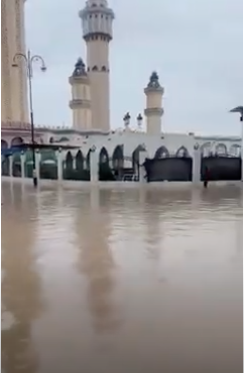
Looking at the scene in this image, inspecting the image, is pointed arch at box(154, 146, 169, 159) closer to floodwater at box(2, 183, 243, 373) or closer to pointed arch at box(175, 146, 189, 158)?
pointed arch at box(175, 146, 189, 158)

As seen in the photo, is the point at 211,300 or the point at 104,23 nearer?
the point at 211,300

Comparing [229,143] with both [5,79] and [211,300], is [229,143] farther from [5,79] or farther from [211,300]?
[211,300]

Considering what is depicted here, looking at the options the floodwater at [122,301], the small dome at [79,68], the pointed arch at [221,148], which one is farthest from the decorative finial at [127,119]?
the floodwater at [122,301]

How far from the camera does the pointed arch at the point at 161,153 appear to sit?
16242mm

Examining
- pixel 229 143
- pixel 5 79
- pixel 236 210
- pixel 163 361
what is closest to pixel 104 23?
pixel 5 79

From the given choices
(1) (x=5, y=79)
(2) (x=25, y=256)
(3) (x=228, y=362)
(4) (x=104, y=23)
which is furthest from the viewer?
(4) (x=104, y=23)

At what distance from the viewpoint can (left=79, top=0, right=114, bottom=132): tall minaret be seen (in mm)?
25688

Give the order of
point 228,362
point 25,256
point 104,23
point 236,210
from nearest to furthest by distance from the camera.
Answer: point 228,362 < point 25,256 < point 236,210 < point 104,23

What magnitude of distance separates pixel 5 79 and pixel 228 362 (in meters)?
22.8

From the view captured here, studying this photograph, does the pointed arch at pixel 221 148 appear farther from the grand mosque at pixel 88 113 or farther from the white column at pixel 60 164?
the white column at pixel 60 164

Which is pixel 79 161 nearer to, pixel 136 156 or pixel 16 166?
pixel 136 156

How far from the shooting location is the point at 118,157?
16.1m

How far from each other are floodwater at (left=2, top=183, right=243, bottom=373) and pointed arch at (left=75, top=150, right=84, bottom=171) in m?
10.8

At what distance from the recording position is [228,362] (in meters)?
1.68
